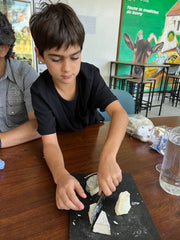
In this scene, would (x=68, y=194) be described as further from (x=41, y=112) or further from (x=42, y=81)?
(x=42, y=81)

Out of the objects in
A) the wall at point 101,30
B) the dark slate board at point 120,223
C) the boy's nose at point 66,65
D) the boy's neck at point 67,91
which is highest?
the wall at point 101,30

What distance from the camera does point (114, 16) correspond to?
342cm

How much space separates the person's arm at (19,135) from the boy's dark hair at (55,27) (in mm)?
352

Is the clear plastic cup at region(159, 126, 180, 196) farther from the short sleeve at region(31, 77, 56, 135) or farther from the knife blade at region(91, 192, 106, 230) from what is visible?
the short sleeve at region(31, 77, 56, 135)

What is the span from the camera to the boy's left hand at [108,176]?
1.56 feet

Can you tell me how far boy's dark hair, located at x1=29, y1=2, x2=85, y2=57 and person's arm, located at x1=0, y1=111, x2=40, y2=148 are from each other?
352 mm

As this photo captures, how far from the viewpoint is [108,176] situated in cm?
50

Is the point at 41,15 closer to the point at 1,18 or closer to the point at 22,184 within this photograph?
the point at 1,18

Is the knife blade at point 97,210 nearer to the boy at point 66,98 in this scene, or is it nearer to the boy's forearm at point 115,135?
the boy at point 66,98

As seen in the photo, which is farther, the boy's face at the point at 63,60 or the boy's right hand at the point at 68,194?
the boy's face at the point at 63,60

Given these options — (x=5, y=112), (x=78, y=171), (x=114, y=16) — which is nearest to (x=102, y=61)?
(x=114, y=16)

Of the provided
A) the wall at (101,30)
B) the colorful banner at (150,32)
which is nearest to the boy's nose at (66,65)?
the wall at (101,30)

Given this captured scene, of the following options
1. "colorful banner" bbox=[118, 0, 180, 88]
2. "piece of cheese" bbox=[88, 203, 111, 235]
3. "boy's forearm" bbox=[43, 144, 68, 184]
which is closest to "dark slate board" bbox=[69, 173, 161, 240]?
"piece of cheese" bbox=[88, 203, 111, 235]

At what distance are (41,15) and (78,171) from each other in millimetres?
572
